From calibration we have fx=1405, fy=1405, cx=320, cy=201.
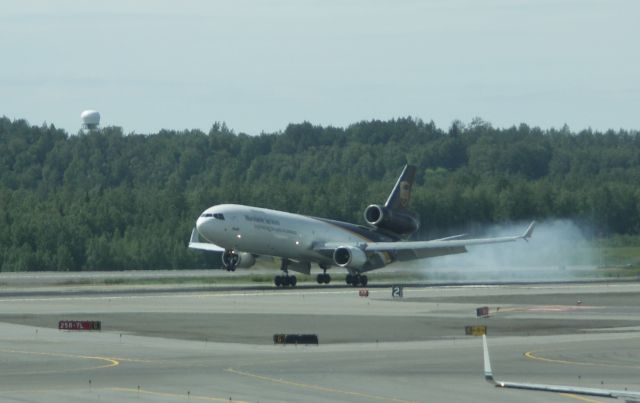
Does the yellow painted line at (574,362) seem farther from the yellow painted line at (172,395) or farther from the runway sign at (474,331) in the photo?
the yellow painted line at (172,395)

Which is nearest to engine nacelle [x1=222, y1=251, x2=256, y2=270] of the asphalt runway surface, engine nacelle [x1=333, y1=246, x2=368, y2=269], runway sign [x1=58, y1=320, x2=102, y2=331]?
engine nacelle [x1=333, y1=246, x2=368, y2=269]

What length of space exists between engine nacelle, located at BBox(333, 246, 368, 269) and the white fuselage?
1.19 metres

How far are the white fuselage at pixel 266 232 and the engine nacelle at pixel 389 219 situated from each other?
421cm

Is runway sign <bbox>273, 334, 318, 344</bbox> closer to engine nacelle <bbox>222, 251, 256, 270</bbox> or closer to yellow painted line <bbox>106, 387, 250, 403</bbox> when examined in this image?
yellow painted line <bbox>106, 387, 250, 403</bbox>

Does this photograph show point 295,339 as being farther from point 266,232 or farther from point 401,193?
point 401,193

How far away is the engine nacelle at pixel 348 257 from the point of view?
277ft

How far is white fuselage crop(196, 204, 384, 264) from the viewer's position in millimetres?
79312

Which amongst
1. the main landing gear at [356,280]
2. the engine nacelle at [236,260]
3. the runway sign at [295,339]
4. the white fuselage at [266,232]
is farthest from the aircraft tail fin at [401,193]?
the runway sign at [295,339]

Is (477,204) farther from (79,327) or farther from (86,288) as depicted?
(79,327)

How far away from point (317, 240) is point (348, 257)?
87.7 inches

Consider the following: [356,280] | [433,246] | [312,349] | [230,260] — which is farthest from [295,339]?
[433,246]

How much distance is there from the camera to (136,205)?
148875 millimetres

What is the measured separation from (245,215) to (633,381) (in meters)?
50.5

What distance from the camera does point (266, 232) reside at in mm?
81000
